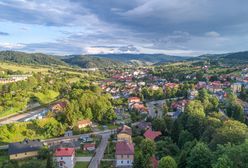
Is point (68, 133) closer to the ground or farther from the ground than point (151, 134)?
closer to the ground

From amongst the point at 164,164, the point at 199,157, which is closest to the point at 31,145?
the point at 164,164

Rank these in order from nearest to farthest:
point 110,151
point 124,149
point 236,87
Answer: point 124,149, point 110,151, point 236,87

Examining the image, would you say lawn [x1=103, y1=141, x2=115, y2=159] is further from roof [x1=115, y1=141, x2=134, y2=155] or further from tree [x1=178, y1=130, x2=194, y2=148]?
tree [x1=178, y1=130, x2=194, y2=148]

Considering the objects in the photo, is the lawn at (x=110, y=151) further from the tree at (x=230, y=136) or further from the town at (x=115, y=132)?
the tree at (x=230, y=136)

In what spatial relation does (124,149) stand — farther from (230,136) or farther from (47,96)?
(47,96)

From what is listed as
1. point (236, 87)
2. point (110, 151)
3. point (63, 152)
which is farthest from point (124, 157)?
point (236, 87)

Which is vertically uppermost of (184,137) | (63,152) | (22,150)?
(184,137)

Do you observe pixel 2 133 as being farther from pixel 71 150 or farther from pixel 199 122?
pixel 199 122
